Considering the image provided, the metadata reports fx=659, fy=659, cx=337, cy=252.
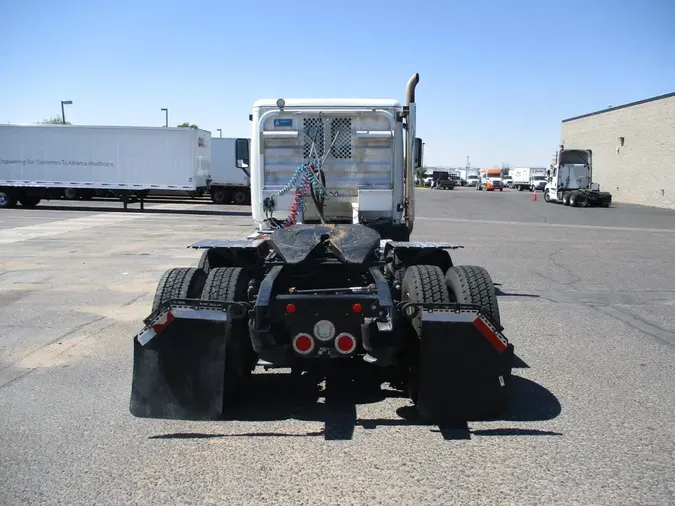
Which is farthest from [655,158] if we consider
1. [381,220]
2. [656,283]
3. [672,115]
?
[381,220]

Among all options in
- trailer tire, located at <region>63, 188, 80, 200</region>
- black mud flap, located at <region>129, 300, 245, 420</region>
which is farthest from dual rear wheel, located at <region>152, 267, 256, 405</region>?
trailer tire, located at <region>63, 188, 80, 200</region>

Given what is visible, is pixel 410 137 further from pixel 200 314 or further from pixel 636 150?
Result: pixel 636 150

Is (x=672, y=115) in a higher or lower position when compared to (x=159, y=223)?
higher

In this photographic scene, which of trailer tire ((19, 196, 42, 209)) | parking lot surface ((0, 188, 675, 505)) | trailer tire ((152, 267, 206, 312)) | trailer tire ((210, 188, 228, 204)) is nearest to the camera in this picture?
parking lot surface ((0, 188, 675, 505))

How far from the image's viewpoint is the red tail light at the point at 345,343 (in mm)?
4633

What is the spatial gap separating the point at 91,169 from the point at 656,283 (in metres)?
25.5

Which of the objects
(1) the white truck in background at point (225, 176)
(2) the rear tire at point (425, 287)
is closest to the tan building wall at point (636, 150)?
(1) the white truck in background at point (225, 176)

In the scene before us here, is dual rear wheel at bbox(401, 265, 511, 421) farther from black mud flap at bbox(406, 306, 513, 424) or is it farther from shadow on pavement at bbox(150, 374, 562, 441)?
shadow on pavement at bbox(150, 374, 562, 441)

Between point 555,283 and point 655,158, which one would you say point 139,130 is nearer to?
point 555,283

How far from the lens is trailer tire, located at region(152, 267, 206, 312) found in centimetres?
515

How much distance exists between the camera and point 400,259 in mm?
6453

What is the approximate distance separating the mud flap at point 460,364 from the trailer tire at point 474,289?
0.43m

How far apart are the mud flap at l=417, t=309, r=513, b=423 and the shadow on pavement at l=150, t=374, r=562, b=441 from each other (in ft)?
0.57

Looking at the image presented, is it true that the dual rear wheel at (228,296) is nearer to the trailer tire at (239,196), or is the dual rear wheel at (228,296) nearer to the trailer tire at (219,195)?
the trailer tire at (239,196)
